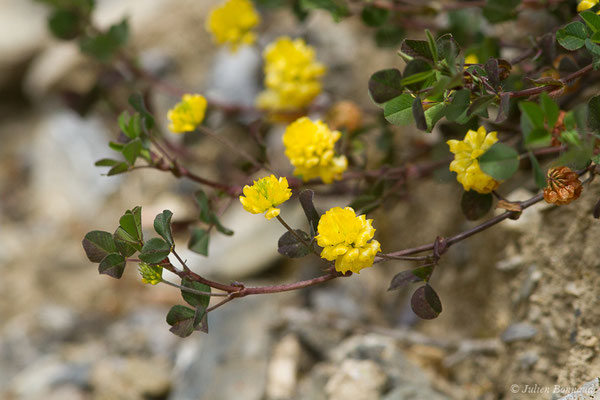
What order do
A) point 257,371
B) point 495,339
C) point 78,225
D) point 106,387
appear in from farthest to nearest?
point 78,225, point 106,387, point 257,371, point 495,339

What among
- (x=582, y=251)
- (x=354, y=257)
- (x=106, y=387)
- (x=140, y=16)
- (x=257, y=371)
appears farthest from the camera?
(x=140, y=16)

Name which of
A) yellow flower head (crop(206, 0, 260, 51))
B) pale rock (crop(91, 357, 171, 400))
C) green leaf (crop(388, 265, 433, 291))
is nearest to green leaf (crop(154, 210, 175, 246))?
green leaf (crop(388, 265, 433, 291))

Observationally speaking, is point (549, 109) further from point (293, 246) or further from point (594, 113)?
point (293, 246)

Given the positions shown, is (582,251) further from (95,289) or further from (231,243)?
(95,289)

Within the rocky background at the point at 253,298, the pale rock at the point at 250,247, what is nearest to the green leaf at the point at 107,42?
the rocky background at the point at 253,298

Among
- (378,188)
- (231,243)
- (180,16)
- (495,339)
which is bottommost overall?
(231,243)

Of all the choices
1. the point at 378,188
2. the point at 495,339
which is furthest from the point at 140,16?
the point at 495,339

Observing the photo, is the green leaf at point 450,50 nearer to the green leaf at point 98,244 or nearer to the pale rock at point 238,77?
the green leaf at point 98,244

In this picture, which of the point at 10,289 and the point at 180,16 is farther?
the point at 180,16
